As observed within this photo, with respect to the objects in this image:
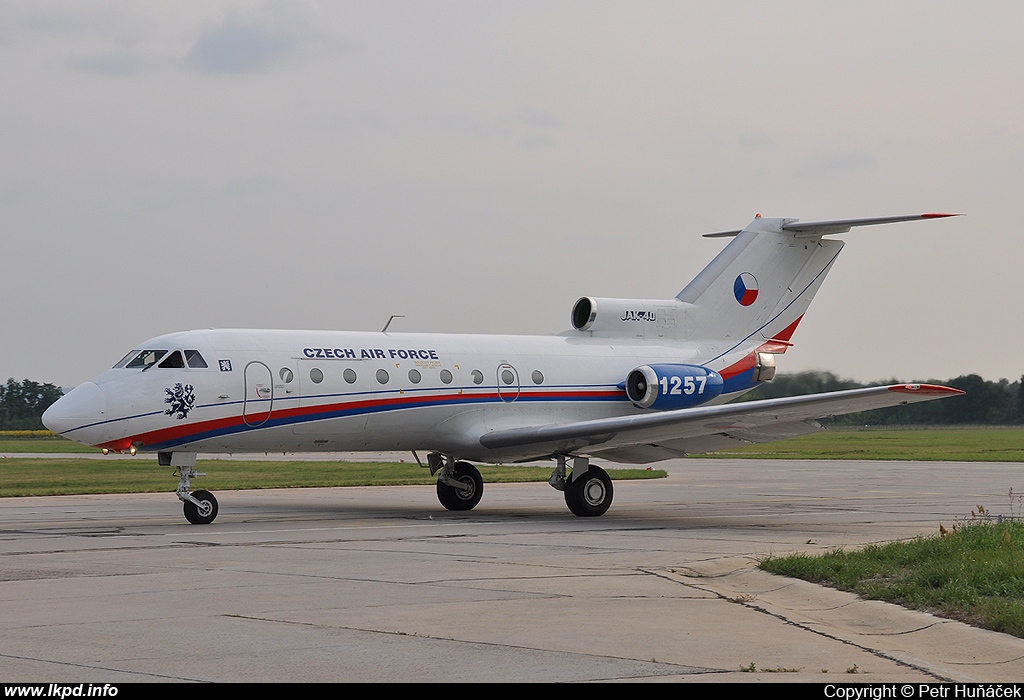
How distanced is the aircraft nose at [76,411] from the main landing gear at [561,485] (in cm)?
680

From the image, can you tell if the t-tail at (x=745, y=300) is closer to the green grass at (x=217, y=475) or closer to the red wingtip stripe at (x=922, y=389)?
the red wingtip stripe at (x=922, y=389)

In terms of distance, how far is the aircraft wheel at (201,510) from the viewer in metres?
18.5

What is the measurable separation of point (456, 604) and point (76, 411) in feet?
33.0

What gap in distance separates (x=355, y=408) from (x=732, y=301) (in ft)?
29.2

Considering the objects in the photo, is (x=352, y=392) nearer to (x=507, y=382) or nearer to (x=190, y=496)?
(x=507, y=382)

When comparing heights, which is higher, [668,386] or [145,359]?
[145,359]

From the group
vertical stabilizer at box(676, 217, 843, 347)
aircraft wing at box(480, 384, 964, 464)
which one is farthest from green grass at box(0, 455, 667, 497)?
aircraft wing at box(480, 384, 964, 464)

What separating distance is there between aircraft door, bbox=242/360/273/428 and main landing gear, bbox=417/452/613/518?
4.22 meters

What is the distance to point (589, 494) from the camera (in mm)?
20688

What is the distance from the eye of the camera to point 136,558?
13609 millimetres

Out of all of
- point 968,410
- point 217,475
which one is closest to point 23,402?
point 217,475

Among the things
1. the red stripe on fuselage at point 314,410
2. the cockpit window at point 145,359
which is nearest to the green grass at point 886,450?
the red stripe on fuselage at point 314,410
